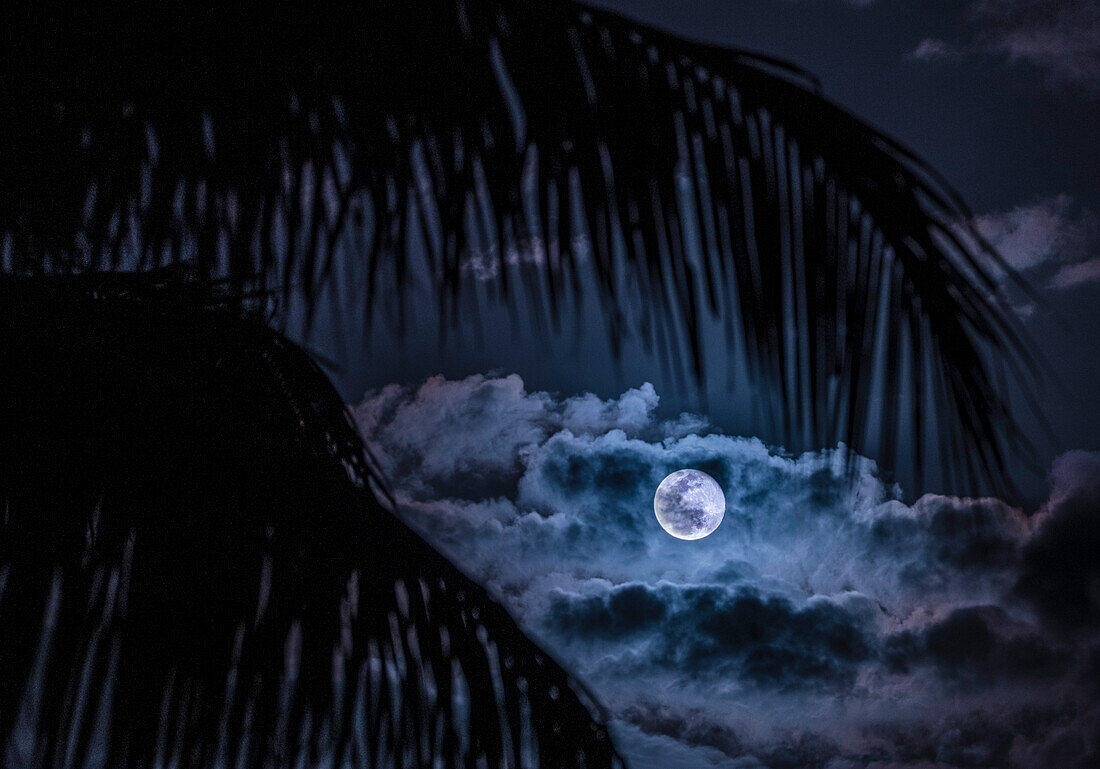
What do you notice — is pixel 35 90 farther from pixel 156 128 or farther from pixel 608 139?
pixel 608 139

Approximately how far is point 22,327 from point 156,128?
45cm

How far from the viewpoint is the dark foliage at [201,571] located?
52.4 inches

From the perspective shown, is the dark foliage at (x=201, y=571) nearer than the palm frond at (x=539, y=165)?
No

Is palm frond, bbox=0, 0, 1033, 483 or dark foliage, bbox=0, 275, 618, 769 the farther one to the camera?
dark foliage, bbox=0, 275, 618, 769

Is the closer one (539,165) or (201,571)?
(539,165)

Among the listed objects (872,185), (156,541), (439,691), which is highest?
(872,185)

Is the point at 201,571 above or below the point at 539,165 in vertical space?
below

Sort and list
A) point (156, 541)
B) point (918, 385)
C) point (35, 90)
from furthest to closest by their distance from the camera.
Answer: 1. point (156, 541)
2. point (35, 90)
3. point (918, 385)

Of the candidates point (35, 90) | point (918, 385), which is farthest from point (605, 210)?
point (35, 90)

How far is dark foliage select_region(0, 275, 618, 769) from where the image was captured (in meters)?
1.33

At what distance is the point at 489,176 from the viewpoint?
1.00 m

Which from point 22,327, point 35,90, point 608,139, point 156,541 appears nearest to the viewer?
point 608,139

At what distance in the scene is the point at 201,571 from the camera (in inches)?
58.9

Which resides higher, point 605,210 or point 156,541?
point 605,210
